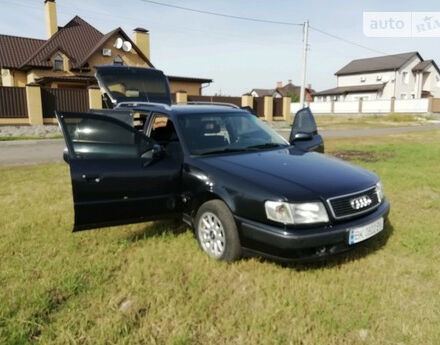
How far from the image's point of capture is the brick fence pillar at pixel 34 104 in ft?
58.7

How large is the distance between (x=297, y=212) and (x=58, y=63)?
2906 centimetres

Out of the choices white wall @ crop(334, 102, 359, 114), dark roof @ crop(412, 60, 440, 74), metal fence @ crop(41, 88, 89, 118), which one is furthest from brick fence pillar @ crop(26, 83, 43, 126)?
dark roof @ crop(412, 60, 440, 74)

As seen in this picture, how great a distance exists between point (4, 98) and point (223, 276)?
18.3m

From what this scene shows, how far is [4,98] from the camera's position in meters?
17.5

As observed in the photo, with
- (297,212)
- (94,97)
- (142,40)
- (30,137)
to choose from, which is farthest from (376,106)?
(297,212)

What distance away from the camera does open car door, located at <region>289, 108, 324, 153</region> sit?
16.0ft

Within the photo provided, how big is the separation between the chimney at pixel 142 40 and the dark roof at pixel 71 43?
10.1ft

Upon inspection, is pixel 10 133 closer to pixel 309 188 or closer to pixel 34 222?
pixel 34 222

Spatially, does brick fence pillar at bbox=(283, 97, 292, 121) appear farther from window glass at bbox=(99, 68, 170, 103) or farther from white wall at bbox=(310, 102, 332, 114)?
white wall at bbox=(310, 102, 332, 114)

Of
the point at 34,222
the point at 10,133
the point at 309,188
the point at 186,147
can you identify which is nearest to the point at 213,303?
the point at 309,188

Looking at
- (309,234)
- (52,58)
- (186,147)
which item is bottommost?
(309,234)

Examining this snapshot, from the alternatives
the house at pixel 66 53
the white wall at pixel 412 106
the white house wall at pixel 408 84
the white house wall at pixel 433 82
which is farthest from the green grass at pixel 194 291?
the white house wall at pixel 433 82

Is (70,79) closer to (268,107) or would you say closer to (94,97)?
(94,97)

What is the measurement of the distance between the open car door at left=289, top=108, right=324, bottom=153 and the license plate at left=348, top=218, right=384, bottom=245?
4.82 ft
